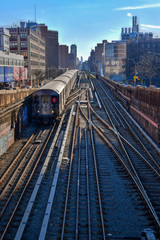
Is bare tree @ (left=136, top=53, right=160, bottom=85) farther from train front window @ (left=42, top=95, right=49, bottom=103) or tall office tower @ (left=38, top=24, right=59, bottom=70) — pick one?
tall office tower @ (left=38, top=24, right=59, bottom=70)

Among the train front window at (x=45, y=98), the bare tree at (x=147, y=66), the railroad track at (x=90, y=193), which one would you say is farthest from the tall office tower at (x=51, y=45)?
the railroad track at (x=90, y=193)

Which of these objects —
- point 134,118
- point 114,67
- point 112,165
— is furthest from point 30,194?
point 114,67

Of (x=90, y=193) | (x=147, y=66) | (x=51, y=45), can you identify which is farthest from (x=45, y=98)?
(x=51, y=45)

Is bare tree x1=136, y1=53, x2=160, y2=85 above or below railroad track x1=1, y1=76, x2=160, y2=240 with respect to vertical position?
above

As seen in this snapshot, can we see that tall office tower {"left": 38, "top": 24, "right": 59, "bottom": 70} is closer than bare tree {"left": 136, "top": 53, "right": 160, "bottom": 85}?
No

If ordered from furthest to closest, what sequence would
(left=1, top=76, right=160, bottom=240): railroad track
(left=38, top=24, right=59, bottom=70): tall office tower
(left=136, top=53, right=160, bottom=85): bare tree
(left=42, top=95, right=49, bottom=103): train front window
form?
(left=38, top=24, right=59, bottom=70): tall office tower → (left=136, top=53, right=160, bottom=85): bare tree → (left=42, top=95, right=49, bottom=103): train front window → (left=1, top=76, right=160, bottom=240): railroad track

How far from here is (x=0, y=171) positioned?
14750mm

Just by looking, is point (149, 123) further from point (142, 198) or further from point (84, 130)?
point (142, 198)

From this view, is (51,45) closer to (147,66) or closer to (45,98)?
(147,66)

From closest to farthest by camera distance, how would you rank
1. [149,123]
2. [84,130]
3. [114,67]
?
[149,123], [84,130], [114,67]

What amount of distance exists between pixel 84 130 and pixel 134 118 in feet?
23.7

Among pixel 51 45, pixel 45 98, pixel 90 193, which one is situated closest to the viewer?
pixel 90 193

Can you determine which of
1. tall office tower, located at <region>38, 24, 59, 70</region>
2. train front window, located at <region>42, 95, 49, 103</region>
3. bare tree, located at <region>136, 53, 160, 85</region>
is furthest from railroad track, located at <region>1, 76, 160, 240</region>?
tall office tower, located at <region>38, 24, 59, 70</region>

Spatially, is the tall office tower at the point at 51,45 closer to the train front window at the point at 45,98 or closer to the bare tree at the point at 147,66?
the bare tree at the point at 147,66
